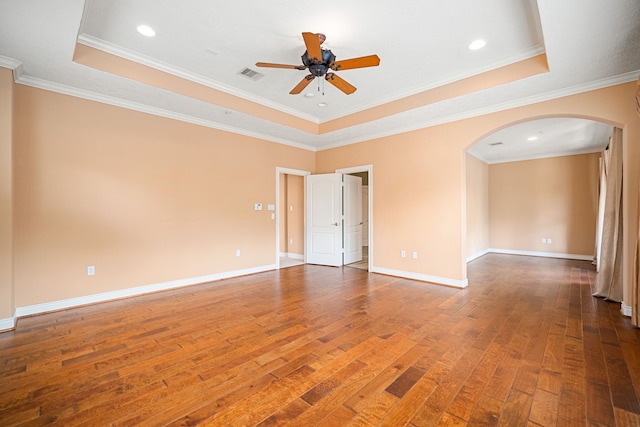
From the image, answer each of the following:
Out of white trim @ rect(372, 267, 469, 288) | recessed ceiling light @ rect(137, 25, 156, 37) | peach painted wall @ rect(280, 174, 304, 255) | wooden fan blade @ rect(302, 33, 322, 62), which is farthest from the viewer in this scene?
peach painted wall @ rect(280, 174, 304, 255)

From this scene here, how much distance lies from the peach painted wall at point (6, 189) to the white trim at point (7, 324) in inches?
1.4

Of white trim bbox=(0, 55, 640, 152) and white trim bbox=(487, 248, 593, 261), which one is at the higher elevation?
white trim bbox=(0, 55, 640, 152)

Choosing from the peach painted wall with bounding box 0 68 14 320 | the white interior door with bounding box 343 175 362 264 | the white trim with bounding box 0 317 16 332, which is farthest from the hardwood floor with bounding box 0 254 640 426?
the white interior door with bounding box 343 175 362 264

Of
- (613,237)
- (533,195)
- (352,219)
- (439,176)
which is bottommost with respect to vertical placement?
(613,237)

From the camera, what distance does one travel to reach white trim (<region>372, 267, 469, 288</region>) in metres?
4.57

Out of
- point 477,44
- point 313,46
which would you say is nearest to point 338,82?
point 313,46

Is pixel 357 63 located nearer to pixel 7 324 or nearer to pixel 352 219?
pixel 352 219

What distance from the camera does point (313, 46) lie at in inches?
101

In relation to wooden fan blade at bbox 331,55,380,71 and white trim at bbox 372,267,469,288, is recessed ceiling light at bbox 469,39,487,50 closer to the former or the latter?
wooden fan blade at bbox 331,55,380,71

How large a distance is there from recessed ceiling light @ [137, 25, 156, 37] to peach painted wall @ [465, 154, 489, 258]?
22.8ft

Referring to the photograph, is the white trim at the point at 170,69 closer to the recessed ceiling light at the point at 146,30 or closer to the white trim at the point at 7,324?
the recessed ceiling light at the point at 146,30

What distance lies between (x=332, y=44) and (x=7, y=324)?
15.5 ft

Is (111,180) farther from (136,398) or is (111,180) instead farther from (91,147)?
(136,398)

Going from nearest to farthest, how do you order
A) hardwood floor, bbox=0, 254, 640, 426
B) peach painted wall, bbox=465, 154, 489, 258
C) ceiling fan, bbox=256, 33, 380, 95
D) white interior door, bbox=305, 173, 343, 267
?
hardwood floor, bbox=0, 254, 640, 426 → ceiling fan, bbox=256, 33, 380, 95 → white interior door, bbox=305, 173, 343, 267 → peach painted wall, bbox=465, 154, 489, 258
